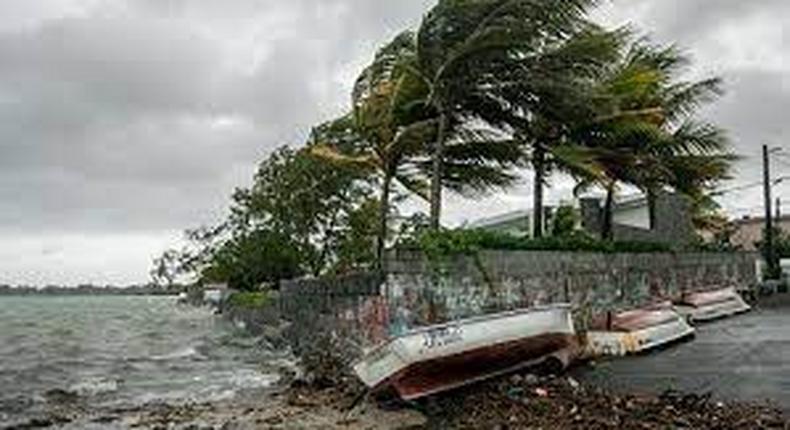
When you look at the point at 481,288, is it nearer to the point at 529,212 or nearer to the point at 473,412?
the point at 473,412

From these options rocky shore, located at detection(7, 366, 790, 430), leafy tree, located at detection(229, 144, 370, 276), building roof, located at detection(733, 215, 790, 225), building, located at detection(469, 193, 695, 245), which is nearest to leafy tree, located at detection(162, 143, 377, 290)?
leafy tree, located at detection(229, 144, 370, 276)

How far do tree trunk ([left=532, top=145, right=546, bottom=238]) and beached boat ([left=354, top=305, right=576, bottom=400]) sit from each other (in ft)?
26.2

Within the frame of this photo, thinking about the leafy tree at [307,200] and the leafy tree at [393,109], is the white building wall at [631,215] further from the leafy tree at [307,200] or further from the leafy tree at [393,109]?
the leafy tree at [393,109]

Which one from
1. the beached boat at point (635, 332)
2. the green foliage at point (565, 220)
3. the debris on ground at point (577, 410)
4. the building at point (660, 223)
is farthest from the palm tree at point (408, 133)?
the green foliage at point (565, 220)

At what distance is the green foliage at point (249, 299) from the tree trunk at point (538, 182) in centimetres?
1940

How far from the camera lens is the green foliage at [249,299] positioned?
4372cm

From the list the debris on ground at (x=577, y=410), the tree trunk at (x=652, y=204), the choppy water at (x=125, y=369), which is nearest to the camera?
the debris on ground at (x=577, y=410)

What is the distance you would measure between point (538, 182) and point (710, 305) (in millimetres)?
5059

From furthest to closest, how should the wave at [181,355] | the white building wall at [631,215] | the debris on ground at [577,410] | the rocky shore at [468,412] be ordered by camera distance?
the white building wall at [631,215], the wave at [181,355], the rocky shore at [468,412], the debris on ground at [577,410]

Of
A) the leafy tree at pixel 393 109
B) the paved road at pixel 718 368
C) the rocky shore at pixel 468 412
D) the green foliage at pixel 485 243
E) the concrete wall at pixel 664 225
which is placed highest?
the leafy tree at pixel 393 109

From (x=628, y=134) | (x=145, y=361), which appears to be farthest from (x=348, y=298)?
(x=145, y=361)

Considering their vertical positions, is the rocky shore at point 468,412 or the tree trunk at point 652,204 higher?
the tree trunk at point 652,204

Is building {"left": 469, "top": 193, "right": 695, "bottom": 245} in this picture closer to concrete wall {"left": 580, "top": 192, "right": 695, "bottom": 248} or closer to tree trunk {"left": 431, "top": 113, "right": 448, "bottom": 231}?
concrete wall {"left": 580, "top": 192, "right": 695, "bottom": 248}

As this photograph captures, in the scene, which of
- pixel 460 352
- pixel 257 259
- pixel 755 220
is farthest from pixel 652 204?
pixel 755 220
